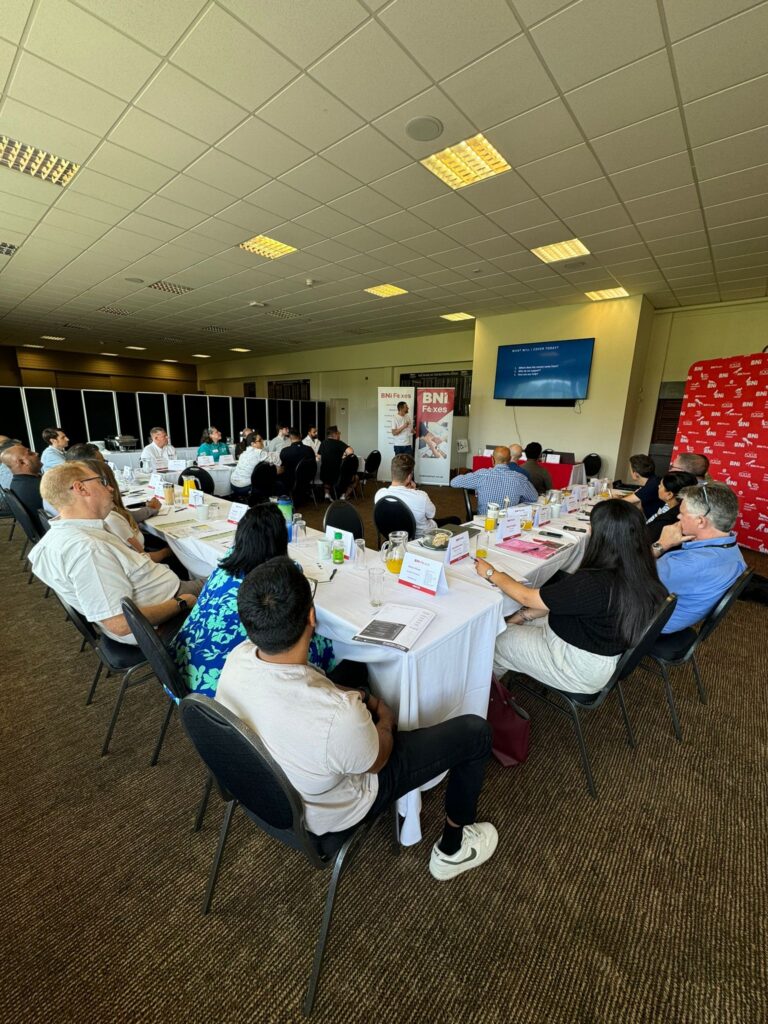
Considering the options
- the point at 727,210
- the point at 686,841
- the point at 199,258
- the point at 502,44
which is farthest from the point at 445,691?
the point at 199,258

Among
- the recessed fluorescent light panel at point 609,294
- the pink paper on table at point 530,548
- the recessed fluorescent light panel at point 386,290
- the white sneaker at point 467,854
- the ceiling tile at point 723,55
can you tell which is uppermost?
the recessed fluorescent light panel at point 386,290

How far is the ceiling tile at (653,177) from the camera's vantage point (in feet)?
9.54

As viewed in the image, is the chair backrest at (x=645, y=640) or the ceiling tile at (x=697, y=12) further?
the ceiling tile at (x=697, y=12)

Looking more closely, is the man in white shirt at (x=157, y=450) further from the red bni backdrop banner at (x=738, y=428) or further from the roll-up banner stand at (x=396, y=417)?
the red bni backdrop banner at (x=738, y=428)

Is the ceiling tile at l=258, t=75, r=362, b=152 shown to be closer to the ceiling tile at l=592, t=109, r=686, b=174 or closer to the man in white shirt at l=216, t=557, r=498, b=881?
the ceiling tile at l=592, t=109, r=686, b=174

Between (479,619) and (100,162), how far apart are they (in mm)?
4273

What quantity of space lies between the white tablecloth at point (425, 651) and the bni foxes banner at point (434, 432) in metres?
6.14

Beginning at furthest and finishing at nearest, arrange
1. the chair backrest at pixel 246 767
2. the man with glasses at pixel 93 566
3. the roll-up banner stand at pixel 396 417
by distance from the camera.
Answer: the roll-up banner stand at pixel 396 417 → the man with glasses at pixel 93 566 → the chair backrest at pixel 246 767

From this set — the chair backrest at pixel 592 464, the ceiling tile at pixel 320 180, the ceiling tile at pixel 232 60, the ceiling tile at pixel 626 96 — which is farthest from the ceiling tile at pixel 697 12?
the chair backrest at pixel 592 464

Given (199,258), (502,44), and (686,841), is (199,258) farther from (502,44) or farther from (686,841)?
(686,841)

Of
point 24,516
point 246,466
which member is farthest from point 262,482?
point 24,516

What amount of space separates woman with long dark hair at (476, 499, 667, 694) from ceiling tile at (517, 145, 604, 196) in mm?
2810

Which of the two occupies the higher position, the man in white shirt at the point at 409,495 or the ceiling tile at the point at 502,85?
the ceiling tile at the point at 502,85

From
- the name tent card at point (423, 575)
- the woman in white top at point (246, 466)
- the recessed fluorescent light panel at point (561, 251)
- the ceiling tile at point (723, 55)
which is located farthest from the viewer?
the woman in white top at point (246, 466)
